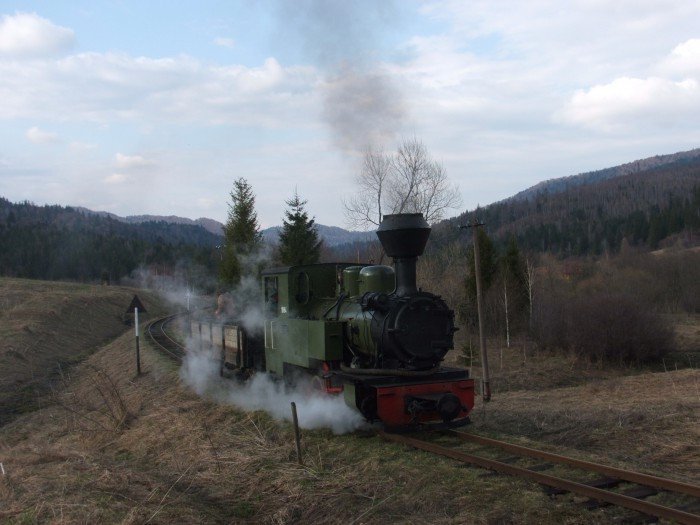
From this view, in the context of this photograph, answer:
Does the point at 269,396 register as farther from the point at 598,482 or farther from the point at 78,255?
the point at 78,255

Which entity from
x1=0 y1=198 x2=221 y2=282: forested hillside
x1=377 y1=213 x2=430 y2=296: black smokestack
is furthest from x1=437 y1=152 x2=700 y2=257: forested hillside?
x1=0 y1=198 x2=221 y2=282: forested hillside

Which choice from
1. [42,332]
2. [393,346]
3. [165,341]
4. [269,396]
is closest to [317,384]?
[393,346]

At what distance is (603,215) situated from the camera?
443 ft

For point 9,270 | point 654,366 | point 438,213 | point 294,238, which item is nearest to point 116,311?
point 294,238

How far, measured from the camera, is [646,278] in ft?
158

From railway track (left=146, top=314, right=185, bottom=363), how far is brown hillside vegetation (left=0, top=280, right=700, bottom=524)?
8534 millimetres

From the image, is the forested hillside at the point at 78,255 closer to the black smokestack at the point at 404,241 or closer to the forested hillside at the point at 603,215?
the forested hillside at the point at 603,215

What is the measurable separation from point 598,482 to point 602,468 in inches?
12.8

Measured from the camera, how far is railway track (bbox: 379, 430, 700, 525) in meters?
5.93

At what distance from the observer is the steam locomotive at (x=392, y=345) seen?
373 inches

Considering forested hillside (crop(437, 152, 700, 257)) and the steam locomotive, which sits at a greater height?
forested hillside (crop(437, 152, 700, 257))

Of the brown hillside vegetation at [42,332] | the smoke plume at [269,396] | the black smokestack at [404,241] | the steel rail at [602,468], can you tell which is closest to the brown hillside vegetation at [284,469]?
the smoke plume at [269,396]

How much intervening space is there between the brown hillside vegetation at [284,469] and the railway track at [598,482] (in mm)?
174

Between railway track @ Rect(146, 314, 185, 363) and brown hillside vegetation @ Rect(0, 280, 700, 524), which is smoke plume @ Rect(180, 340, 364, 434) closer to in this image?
brown hillside vegetation @ Rect(0, 280, 700, 524)
